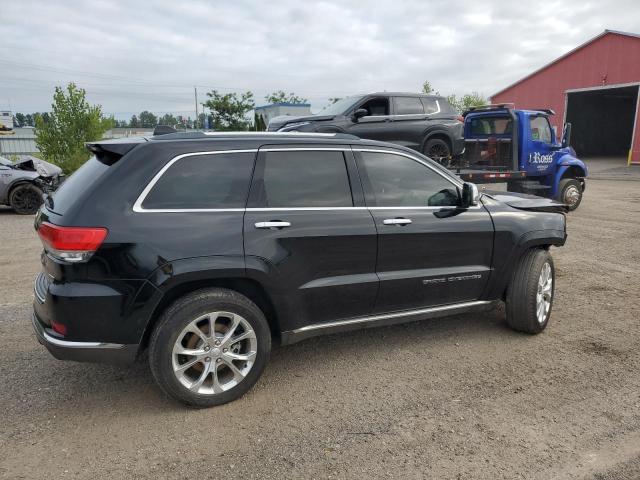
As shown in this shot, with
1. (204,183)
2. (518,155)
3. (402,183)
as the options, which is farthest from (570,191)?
(204,183)

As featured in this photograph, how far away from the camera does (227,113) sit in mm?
39312

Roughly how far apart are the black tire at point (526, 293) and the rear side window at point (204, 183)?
2.60m

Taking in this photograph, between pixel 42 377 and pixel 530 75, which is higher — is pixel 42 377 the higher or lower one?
the lower one

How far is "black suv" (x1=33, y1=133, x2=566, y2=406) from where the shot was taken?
293cm

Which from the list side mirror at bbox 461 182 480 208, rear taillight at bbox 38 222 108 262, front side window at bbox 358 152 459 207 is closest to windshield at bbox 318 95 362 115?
front side window at bbox 358 152 459 207

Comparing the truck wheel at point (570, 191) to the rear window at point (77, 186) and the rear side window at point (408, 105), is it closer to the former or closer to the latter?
the rear side window at point (408, 105)

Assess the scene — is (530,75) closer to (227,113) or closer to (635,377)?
(227,113)

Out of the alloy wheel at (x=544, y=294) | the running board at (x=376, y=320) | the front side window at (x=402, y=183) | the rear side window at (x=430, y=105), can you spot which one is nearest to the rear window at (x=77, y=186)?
the running board at (x=376, y=320)

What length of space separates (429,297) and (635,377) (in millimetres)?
1616

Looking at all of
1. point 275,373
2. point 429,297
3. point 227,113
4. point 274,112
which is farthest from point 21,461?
point 227,113

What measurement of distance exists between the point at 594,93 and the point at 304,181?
3182 cm

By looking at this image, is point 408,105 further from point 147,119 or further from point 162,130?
point 147,119

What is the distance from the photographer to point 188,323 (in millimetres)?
3057

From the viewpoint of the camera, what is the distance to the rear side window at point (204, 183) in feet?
10.2
